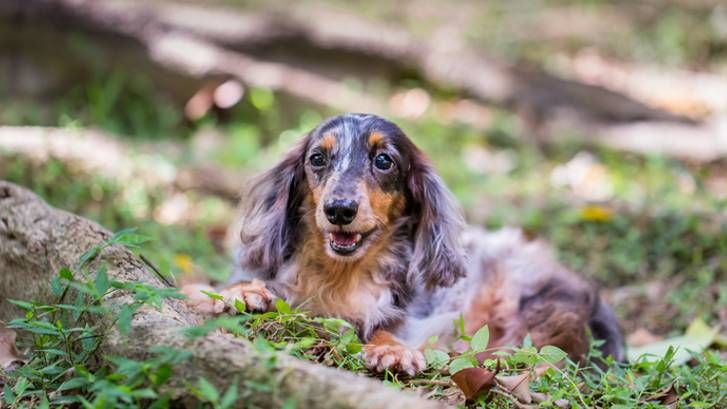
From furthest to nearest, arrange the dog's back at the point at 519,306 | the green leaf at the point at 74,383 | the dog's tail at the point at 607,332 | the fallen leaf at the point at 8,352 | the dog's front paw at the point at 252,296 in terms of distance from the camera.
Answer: the dog's tail at the point at 607,332
the dog's back at the point at 519,306
the dog's front paw at the point at 252,296
the fallen leaf at the point at 8,352
the green leaf at the point at 74,383

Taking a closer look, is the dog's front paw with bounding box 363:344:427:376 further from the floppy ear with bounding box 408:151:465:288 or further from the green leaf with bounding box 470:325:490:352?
the floppy ear with bounding box 408:151:465:288

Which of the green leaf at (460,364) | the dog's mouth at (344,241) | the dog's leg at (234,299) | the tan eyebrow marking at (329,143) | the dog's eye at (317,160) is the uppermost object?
the tan eyebrow marking at (329,143)

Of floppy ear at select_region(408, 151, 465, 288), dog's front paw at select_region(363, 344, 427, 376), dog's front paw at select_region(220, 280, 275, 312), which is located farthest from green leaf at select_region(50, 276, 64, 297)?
floppy ear at select_region(408, 151, 465, 288)

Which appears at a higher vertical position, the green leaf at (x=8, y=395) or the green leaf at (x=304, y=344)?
the green leaf at (x=304, y=344)

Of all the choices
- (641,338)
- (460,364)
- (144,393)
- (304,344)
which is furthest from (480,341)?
(641,338)

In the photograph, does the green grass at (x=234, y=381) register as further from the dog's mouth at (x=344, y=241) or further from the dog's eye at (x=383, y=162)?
the dog's eye at (x=383, y=162)

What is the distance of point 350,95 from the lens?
8586 mm

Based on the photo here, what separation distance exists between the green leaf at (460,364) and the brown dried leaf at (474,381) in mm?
59

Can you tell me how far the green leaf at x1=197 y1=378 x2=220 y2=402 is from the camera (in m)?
2.46

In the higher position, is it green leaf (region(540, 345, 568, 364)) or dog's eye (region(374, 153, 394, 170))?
dog's eye (region(374, 153, 394, 170))

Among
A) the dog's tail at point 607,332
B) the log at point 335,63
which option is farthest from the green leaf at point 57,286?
the log at point 335,63

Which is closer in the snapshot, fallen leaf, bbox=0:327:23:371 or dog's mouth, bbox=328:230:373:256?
fallen leaf, bbox=0:327:23:371

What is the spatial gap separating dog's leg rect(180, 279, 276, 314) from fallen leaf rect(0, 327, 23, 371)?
2.17 feet

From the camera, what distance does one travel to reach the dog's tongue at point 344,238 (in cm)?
396
